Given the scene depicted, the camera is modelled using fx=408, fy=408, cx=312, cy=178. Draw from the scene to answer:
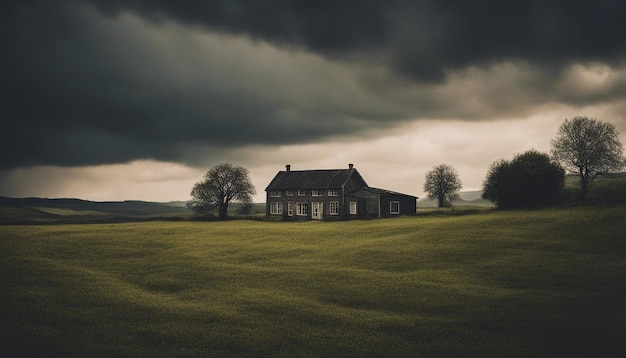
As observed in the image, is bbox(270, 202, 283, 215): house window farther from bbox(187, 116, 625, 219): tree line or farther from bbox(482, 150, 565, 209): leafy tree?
bbox(482, 150, 565, 209): leafy tree

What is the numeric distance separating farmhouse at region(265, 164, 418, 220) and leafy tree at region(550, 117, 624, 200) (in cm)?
2786

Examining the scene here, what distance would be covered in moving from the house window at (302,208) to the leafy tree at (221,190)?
1682 centimetres

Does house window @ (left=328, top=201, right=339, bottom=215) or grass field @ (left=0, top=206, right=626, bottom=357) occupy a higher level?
house window @ (left=328, top=201, right=339, bottom=215)

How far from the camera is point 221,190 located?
9331cm

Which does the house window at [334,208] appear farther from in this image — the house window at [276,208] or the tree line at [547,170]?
the tree line at [547,170]

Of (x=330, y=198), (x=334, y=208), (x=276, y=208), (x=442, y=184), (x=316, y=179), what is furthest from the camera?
(x=442, y=184)

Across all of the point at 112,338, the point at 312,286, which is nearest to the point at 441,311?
the point at 312,286

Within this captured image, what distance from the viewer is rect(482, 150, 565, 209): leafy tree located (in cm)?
6012

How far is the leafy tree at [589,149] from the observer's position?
6850cm

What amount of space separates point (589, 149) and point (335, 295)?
64.4 metres

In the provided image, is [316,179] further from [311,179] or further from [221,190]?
Answer: [221,190]

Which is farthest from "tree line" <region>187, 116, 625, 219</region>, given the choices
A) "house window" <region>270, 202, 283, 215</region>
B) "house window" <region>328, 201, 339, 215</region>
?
"house window" <region>328, 201, 339, 215</region>

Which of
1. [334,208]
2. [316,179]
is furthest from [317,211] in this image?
[316,179]

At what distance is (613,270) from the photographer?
2655 cm
